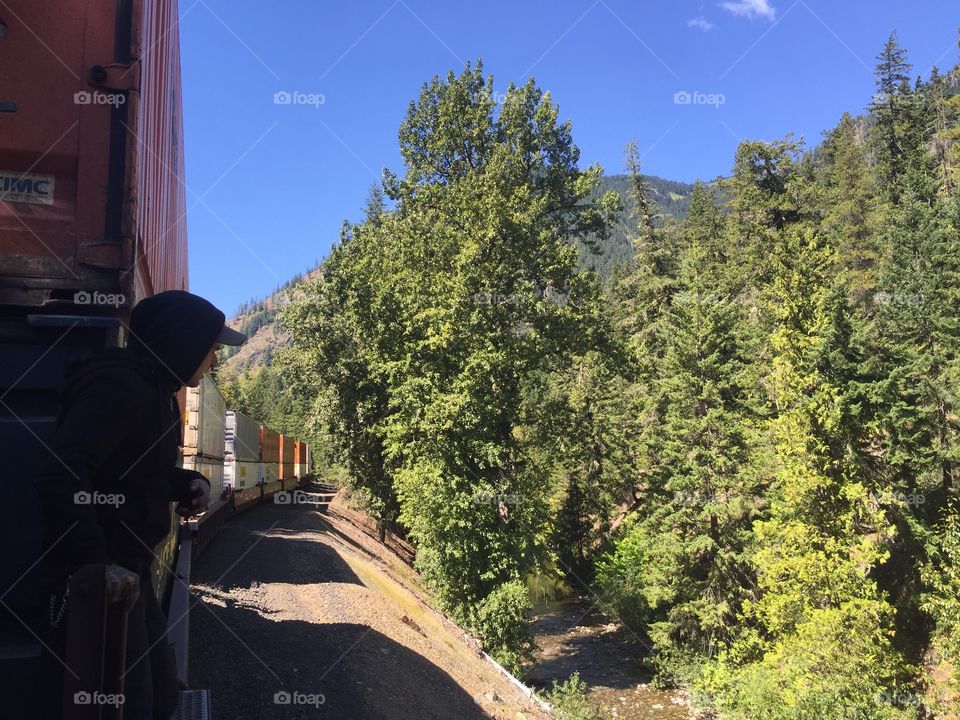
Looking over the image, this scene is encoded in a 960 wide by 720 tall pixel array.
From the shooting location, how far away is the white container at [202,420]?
1185 cm

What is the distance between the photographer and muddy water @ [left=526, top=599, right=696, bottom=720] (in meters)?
19.9

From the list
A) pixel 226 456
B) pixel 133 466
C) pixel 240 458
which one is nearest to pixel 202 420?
pixel 226 456

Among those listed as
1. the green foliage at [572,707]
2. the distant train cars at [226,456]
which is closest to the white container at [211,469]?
the distant train cars at [226,456]

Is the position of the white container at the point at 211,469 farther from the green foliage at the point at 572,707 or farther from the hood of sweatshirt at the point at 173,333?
the green foliage at the point at 572,707

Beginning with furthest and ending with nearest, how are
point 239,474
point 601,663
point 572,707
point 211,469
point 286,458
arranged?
point 286,458 → point 601,663 → point 239,474 → point 211,469 → point 572,707

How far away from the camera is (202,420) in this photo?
12.6 m

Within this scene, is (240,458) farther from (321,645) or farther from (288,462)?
(288,462)

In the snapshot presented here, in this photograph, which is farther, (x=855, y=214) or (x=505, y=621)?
(x=855, y=214)

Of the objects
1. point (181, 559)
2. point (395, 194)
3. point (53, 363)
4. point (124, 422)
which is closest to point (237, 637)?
point (181, 559)

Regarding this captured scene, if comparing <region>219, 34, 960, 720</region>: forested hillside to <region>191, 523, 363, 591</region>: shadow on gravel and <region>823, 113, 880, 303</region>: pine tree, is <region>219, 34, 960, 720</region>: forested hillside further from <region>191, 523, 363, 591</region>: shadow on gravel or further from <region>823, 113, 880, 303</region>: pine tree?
<region>823, 113, 880, 303</region>: pine tree

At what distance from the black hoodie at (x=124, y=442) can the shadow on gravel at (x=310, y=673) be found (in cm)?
488

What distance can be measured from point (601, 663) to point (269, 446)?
16.8 metres

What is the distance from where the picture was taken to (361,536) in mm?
26047

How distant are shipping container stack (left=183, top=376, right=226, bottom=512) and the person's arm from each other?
8056mm
